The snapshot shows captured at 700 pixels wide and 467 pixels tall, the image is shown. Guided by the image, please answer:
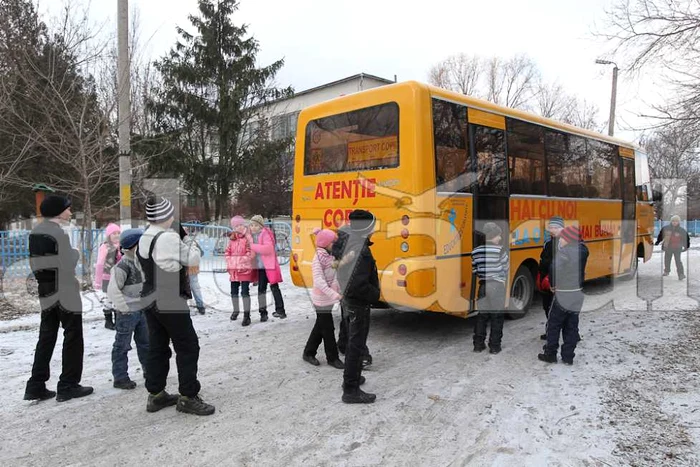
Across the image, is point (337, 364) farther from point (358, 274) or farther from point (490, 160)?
point (490, 160)

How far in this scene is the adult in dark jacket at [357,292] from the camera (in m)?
4.53

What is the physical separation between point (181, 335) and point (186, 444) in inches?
34.9

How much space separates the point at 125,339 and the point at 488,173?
16.9 feet

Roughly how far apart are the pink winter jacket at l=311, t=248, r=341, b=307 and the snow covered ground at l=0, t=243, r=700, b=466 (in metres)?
0.87

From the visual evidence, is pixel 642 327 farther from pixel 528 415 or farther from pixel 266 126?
pixel 266 126

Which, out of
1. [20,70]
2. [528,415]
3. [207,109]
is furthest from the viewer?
[207,109]

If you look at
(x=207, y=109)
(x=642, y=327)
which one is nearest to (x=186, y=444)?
(x=642, y=327)

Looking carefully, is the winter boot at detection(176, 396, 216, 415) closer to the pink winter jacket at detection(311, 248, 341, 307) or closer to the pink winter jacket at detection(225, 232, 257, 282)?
the pink winter jacket at detection(311, 248, 341, 307)

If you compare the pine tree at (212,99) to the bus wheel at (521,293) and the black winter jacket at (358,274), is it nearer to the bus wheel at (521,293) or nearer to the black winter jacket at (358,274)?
the bus wheel at (521,293)

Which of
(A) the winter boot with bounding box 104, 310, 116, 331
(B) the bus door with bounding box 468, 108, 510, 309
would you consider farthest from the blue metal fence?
(B) the bus door with bounding box 468, 108, 510, 309

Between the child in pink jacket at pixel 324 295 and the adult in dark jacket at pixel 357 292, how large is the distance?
327 mm

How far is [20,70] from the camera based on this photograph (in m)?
10.6

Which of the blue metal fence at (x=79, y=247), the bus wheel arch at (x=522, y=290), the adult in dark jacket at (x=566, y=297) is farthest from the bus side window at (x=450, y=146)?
the blue metal fence at (x=79, y=247)

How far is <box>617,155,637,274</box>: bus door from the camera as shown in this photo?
10656 mm
